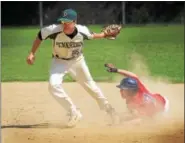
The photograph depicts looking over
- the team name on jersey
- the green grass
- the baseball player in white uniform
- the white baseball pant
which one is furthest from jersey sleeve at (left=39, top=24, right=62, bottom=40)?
the green grass

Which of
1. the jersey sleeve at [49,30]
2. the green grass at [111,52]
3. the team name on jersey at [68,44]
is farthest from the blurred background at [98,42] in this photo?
the jersey sleeve at [49,30]

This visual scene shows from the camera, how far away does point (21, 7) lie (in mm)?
10742

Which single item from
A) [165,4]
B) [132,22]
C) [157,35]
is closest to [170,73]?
[165,4]

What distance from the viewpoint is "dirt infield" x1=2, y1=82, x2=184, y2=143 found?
4023mm

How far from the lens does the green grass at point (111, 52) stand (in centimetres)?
862

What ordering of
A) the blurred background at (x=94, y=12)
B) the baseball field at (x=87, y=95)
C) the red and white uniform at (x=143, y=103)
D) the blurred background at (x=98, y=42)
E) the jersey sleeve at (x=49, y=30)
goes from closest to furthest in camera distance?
the baseball field at (x=87, y=95), the jersey sleeve at (x=49, y=30), the red and white uniform at (x=143, y=103), the blurred background at (x=98, y=42), the blurred background at (x=94, y=12)

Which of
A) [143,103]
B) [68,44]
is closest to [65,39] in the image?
[68,44]

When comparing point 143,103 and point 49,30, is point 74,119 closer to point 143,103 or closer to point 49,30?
point 143,103

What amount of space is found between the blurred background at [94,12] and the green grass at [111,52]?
17.1 inches

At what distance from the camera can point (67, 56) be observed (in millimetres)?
4625

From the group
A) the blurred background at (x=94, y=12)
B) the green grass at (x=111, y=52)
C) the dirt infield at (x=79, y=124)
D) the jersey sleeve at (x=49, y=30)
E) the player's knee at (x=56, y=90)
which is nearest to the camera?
the dirt infield at (x=79, y=124)

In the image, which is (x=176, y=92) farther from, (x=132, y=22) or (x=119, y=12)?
(x=132, y=22)

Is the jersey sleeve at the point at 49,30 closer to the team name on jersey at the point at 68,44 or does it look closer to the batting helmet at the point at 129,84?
the team name on jersey at the point at 68,44

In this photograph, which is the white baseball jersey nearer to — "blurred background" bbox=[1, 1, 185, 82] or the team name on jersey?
the team name on jersey
